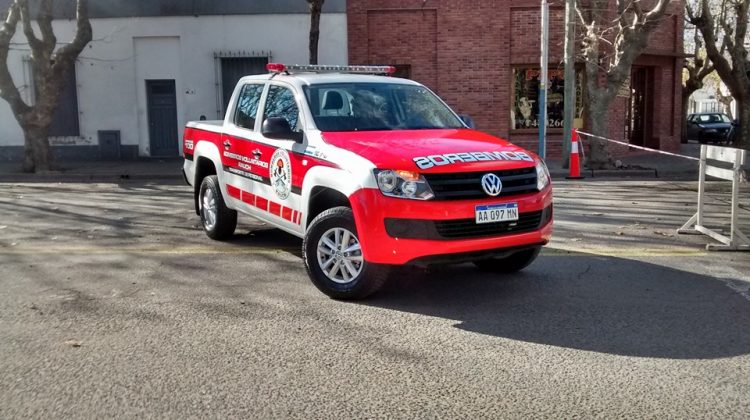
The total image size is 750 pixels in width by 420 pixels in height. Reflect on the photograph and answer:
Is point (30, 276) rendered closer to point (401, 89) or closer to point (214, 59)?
point (401, 89)

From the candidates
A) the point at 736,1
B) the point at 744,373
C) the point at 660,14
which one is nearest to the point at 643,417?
the point at 744,373

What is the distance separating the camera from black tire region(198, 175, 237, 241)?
8.34 metres

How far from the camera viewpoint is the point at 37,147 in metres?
18.3

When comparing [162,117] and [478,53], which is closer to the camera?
[478,53]

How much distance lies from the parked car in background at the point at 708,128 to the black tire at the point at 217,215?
94.1 ft

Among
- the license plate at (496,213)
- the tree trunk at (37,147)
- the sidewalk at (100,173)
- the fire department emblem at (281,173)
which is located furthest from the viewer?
the tree trunk at (37,147)

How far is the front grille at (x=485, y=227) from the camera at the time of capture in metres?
5.55

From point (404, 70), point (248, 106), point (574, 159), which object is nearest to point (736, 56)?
point (574, 159)

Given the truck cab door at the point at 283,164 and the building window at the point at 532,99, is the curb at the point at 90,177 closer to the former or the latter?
the building window at the point at 532,99

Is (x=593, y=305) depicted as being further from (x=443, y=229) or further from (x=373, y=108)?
(x=373, y=108)

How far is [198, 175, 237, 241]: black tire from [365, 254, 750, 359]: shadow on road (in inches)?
98.6

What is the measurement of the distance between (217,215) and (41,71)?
11.9 m

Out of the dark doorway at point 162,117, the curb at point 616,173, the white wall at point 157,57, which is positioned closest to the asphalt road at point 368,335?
the curb at point 616,173

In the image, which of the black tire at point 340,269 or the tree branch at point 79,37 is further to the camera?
the tree branch at point 79,37
